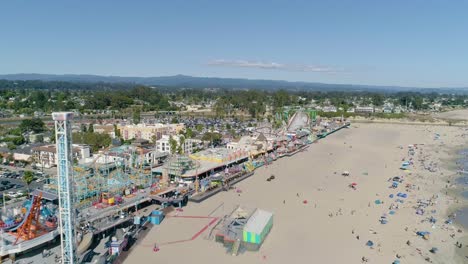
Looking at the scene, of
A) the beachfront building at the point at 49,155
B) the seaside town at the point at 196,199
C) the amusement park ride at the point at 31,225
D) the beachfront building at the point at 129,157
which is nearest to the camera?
the amusement park ride at the point at 31,225

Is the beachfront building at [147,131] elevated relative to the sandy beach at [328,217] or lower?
elevated

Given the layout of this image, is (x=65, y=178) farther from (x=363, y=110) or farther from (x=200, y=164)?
(x=363, y=110)

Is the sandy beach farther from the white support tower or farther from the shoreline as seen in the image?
the white support tower

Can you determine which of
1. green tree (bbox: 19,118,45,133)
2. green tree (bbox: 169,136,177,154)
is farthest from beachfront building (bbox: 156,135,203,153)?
green tree (bbox: 19,118,45,133)

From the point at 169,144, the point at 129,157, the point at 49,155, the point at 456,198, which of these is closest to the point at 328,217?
the point at 456,198

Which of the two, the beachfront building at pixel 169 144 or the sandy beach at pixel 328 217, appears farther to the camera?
the beachfront building at pixel 169 144

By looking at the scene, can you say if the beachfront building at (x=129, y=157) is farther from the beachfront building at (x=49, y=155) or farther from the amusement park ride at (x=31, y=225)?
the amusement park ride at (x=31, y=225)

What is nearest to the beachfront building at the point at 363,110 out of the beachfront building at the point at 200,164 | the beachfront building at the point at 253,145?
the beachfront building at the point at 253,145
